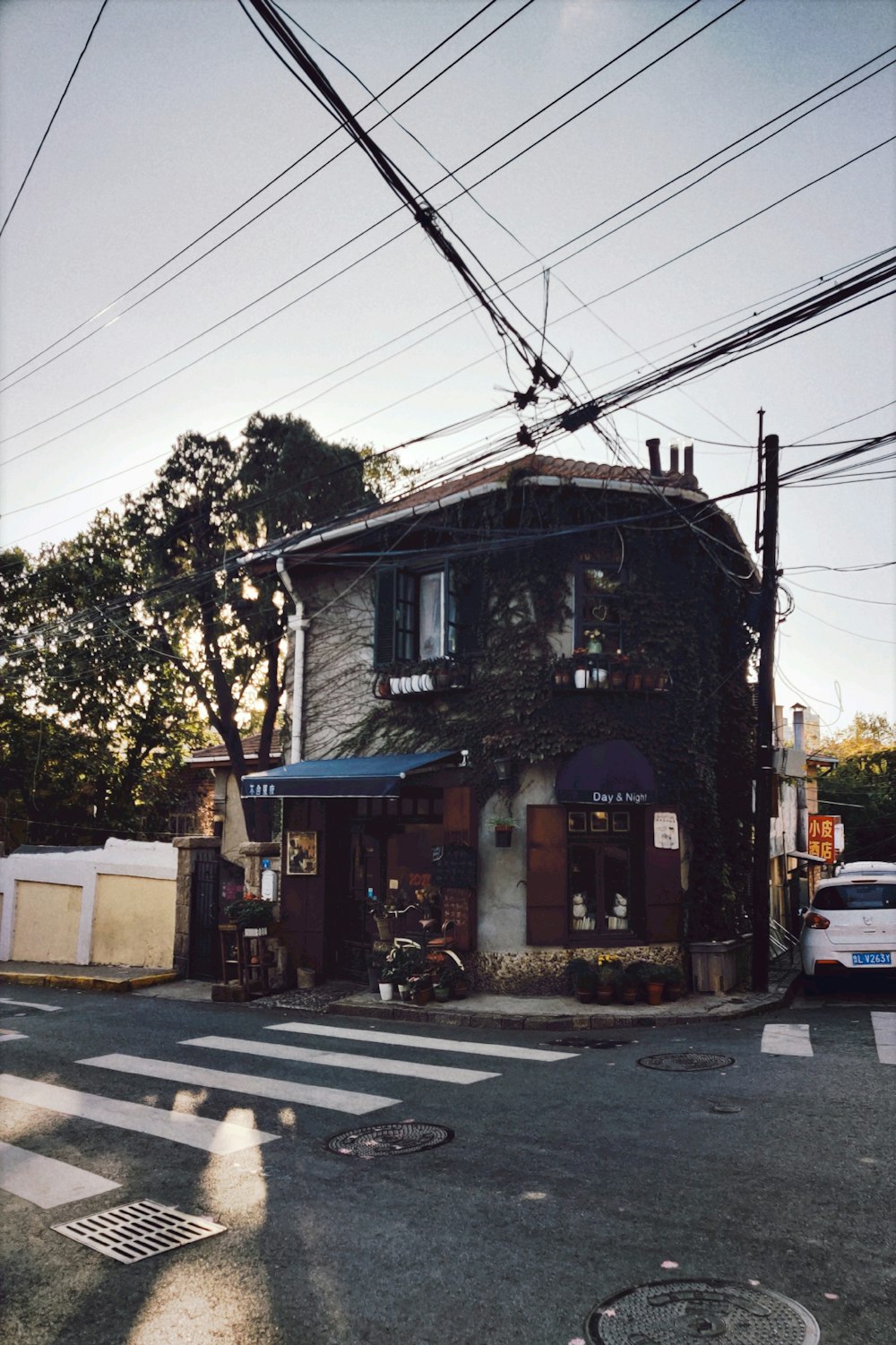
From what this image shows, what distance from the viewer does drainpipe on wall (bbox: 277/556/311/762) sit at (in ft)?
55.4

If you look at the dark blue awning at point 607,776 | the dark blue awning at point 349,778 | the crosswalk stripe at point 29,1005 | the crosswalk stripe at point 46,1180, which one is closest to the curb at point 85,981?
the crosswalk stripe at point 29,1005

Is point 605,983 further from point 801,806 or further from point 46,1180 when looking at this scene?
point 801,806

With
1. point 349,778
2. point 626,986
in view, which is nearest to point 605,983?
point 626,986

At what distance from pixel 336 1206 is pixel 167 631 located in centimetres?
2154

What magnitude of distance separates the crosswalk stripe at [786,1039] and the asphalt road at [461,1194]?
0.06 m

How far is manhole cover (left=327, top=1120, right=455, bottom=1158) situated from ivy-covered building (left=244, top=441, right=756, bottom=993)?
652cm

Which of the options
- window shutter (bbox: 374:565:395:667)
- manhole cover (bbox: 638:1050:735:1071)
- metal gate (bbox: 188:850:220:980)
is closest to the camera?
manhole cover (bbox: 638:1050:735:1071)

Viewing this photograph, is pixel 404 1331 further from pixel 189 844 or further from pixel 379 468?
pixel 379 468

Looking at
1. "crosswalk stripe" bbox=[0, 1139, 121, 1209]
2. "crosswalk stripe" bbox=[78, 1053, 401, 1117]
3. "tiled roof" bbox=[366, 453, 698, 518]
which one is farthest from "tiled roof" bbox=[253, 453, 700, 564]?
"crosswalk stripe" bbox=[0, 1139, 121, 1209]

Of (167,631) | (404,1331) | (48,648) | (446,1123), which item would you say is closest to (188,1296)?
(404,1331)

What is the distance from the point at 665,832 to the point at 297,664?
23.9ft

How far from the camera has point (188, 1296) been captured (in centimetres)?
423

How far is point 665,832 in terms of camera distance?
13.7 metres

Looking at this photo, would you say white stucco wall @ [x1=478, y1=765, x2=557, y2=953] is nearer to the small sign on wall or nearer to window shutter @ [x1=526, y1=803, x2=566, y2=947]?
window shutter @ [x1=526, y1=803, x2=566, y2=947]
